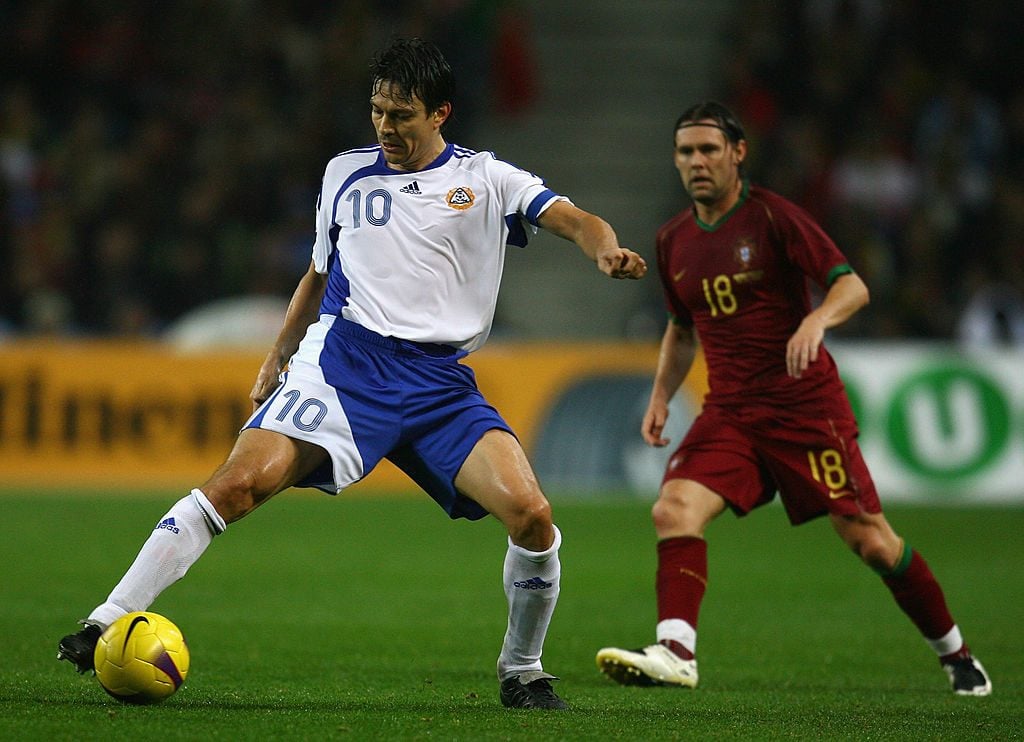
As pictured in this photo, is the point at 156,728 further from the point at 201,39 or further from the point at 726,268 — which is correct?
the point at 201,39

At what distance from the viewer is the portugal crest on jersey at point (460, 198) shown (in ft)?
19.2

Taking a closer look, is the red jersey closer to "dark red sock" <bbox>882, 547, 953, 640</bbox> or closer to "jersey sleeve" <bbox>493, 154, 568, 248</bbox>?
"dark red sock" <bbox>882, 547, 953, 640</bbox>

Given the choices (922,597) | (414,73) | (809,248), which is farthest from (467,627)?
(414,73)

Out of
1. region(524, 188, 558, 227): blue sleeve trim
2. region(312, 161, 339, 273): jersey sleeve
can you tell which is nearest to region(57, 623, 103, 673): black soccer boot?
region(312, 161, 339, 273): jersey sleeve

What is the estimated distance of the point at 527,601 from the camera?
5.82 m

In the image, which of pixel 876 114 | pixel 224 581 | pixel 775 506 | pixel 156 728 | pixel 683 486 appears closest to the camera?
pixel 156 728

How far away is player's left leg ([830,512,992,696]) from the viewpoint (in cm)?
684

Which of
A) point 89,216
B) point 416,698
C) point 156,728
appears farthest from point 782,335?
point 89,216

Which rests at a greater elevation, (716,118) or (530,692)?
(716,118)

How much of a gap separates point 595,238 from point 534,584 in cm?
125

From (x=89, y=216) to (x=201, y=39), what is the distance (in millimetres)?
3381

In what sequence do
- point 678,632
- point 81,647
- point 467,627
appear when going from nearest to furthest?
point 81,647
point 678,632
point 467,627

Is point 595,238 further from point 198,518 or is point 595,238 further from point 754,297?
point 754,297

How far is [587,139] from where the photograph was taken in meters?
21.9
